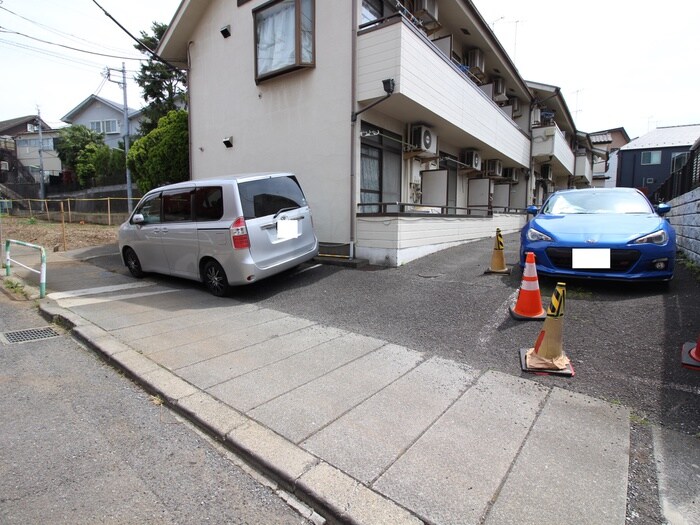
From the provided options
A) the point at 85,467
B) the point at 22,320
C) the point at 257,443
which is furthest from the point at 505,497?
the point at 22,320

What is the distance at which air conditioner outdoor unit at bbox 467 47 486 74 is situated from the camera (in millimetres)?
12320

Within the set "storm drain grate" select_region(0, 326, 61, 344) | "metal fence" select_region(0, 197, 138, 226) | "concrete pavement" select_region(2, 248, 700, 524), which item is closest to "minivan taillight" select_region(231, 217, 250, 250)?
"concrete pavement" select_region(2, 248, 700, 524)

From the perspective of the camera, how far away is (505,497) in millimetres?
1893

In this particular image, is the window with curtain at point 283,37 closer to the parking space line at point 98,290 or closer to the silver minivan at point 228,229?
the silver minivan at point 228,229

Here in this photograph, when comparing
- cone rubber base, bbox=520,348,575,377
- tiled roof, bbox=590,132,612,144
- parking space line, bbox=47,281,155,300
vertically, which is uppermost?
tiled roof, bbox=590,132,612,144

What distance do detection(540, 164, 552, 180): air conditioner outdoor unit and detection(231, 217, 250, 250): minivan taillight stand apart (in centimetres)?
1931

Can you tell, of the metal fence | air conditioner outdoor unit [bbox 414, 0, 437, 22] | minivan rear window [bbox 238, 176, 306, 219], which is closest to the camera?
minivan rear window [bbox 238, 176, 306, 219]

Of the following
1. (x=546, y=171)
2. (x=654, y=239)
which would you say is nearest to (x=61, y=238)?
(x=654, y=239)

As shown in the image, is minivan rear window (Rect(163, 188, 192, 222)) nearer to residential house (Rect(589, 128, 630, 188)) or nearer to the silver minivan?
the silver minivan

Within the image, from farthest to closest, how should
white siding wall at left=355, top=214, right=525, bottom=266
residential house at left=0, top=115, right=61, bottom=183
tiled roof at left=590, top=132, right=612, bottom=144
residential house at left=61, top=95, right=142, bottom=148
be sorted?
1. residential house at left=0, top=115, right=61, bottom=183
2. residential house at left=61, top=95, right=142, bottom=148
3. tiled roof at left=590, top=132, right=612, bottom=144
4. white siding wall at left=355, top=214, right=525, bottom=266

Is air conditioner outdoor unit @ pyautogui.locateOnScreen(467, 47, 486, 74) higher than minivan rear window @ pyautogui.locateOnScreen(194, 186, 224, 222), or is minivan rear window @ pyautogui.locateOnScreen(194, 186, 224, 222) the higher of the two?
air conditioner outdoor unit @ pyautogui.locateOnScreen(467, 47, 486, 74)

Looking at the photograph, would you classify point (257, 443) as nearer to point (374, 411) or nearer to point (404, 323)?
point (374, 411)

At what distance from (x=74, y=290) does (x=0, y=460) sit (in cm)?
512

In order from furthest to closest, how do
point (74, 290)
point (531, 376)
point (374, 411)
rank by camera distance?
point (74, 290) < point (531, 376) < point (374, 411)
